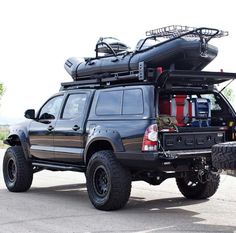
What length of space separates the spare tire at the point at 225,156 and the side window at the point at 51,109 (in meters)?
3.75

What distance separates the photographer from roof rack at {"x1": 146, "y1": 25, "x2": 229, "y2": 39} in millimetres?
8062

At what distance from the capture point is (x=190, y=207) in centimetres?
841

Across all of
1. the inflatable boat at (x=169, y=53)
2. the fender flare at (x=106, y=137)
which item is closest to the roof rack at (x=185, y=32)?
the inflatable boat at (x=169, y=53)

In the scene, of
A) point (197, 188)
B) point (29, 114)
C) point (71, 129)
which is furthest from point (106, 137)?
point (29, 114)

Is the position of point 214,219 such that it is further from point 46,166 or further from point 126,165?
point 46,166

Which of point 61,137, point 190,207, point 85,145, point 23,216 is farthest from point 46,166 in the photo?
point 190,207

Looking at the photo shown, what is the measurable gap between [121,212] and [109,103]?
5.49 ft

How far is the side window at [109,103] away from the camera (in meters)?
8.23

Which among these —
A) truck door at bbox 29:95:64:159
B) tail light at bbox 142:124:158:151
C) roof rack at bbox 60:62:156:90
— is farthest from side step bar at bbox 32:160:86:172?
tail light at bbox 142:124:158:151

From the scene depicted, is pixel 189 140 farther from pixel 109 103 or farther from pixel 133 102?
pixel 109 103

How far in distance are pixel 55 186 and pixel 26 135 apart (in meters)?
1.48

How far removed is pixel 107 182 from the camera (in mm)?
7914

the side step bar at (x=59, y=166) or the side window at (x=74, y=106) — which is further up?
the side window at (x=74, y=106)

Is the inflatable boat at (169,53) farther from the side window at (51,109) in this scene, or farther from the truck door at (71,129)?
the side window at (51,109)
